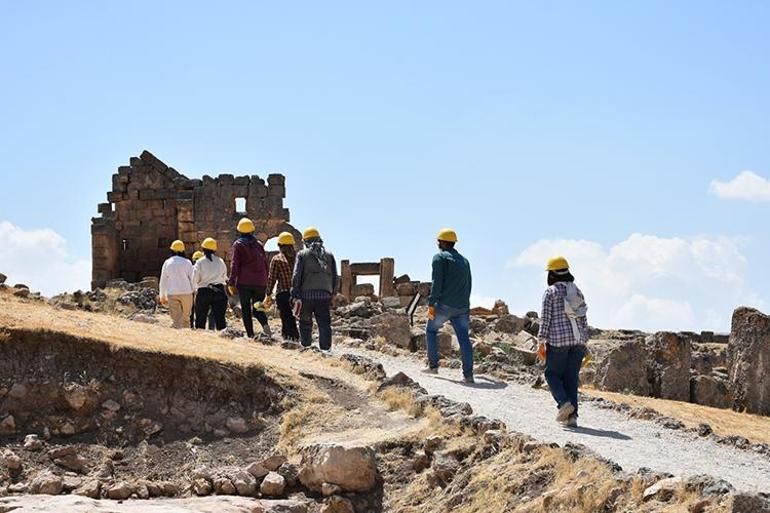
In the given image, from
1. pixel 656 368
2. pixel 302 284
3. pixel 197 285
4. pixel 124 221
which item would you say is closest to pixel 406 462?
pixel 302 284

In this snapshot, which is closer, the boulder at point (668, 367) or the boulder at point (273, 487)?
the boulder at point (273, 487)

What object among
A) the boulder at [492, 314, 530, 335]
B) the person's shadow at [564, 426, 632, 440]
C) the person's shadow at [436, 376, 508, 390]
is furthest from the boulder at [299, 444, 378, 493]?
the boulder at [492, 314, 530, 335]

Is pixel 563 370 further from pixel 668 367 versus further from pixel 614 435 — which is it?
pixel 668 367

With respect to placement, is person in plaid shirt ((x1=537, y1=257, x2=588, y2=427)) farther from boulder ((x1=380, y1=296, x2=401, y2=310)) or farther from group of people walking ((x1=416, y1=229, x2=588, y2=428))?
boulder ((x1=380, y1=296, x2=401, y2=310))

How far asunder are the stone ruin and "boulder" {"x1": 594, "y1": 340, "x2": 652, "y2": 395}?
15500 mm

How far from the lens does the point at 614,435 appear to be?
1272 centimetres

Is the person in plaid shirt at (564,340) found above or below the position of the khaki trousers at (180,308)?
below

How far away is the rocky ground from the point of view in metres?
10.7

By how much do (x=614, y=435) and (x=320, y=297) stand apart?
20.9 feet

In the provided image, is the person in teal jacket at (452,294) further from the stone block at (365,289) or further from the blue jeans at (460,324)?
the stone block at (365,289)

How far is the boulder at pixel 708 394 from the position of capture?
853 inches

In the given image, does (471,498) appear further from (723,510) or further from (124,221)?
(124,221)

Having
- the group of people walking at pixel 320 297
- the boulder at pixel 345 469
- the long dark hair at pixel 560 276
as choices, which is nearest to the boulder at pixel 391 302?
the group of people walking at pixel 320 297

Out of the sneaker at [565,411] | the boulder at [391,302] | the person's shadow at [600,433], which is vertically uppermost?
the boulder at [391,302]
